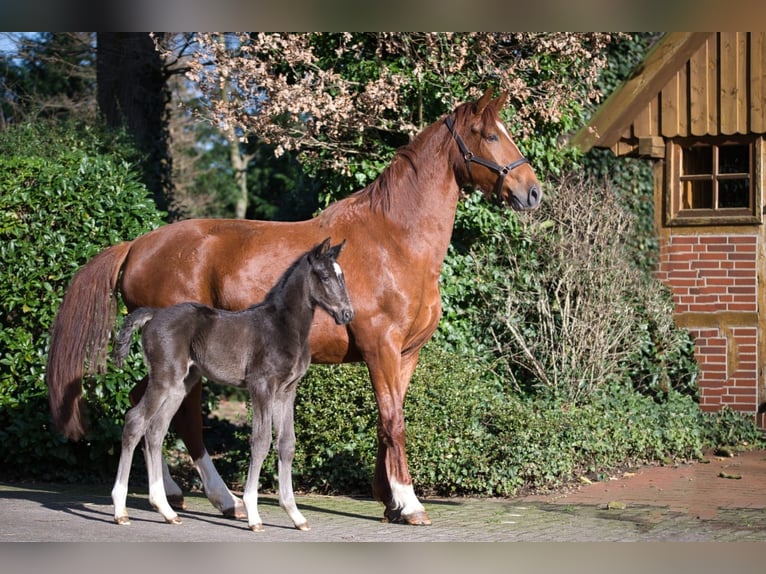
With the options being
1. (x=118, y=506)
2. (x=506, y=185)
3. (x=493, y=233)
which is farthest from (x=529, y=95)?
(x=118, y=506)

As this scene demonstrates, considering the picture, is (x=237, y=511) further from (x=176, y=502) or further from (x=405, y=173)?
(x=405, y=173)

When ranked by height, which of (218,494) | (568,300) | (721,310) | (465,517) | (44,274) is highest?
(721,310)

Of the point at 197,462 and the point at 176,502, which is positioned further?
the point at 176,502

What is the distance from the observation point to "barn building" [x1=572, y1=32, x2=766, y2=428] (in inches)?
446

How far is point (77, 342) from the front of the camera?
6855 mm

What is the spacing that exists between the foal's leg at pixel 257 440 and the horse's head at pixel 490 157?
210cm

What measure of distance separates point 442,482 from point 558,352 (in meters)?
2.71

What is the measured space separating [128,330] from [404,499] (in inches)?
85.0

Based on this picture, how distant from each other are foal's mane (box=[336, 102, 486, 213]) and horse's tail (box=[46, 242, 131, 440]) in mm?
2051

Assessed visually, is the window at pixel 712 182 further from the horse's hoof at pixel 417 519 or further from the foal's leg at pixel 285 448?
the foal's leg at pixel 285 448

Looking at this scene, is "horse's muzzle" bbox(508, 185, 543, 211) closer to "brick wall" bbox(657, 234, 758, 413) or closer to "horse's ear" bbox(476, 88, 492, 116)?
"horse's ear" bbox(476, 88, 492, 116)

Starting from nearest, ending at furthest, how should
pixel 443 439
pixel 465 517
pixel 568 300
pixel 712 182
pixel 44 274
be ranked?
pixel 465 517
pixel 443 439
pixel 44 274
pixel 568 300
pixel 712 182

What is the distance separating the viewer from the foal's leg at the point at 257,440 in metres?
6.09

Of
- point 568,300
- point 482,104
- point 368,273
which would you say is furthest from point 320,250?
point 568,300
